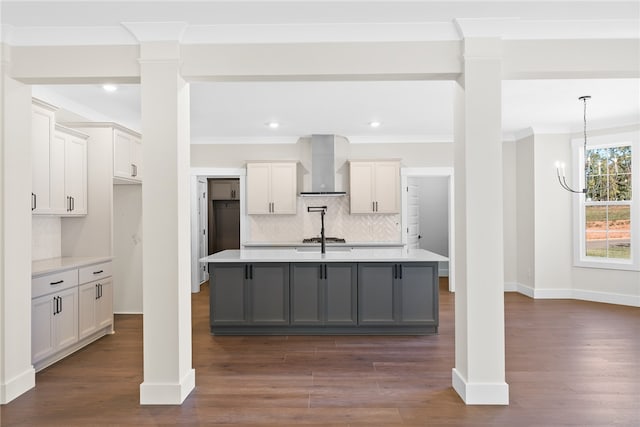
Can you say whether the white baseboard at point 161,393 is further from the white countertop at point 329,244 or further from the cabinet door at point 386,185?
the cabinet door at point 386,185

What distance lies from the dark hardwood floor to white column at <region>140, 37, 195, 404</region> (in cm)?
33

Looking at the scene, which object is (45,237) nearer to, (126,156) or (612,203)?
(126,156)

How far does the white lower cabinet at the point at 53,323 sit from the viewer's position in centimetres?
364

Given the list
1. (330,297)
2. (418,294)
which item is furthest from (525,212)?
(330,297)

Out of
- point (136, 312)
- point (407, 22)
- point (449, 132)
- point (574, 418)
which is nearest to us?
point (574, 418)

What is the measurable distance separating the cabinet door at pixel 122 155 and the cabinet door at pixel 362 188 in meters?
3.42

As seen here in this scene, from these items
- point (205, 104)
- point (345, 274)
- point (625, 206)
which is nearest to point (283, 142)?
point (205, 104)

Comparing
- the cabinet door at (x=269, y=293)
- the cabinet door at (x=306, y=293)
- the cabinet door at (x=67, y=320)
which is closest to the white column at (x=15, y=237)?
the cabinet door at (x=67, y=320)

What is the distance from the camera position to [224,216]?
989 centimetres

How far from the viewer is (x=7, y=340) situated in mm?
3117

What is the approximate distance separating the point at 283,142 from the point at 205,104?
2.34m

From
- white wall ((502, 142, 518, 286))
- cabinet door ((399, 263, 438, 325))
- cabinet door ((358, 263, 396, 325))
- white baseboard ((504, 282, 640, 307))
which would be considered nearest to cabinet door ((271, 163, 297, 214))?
cabinet door ((358, 263, 396, 325))

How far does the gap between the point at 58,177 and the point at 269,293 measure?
242 cm

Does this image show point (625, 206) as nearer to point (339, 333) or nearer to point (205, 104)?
point (339, 333)
